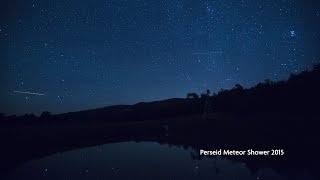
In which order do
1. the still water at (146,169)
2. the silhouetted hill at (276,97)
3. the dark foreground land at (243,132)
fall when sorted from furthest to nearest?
the silhouetted hill at (276,97) → the dark foreground land at (243,132) → the still water at (146,169)

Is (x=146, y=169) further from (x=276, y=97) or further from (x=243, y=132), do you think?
(x=276, y=97)

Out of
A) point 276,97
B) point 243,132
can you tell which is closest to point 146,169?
point 243,132

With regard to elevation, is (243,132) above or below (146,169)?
above

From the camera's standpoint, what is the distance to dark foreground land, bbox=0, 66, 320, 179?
14.5m

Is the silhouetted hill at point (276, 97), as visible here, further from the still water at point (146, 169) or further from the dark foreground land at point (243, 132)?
the still water at point (146, 169)

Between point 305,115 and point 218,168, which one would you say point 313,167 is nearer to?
point 218,168

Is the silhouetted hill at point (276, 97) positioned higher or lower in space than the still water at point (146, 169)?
higher

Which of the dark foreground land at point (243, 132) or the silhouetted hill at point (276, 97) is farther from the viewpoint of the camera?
the silhouetted hill at point (276, 97)

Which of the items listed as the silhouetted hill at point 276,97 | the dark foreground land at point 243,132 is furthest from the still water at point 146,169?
the silhouetted hill at point 276,97

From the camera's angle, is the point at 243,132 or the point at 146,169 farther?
the point at 243,132

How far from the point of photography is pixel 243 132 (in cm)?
2133

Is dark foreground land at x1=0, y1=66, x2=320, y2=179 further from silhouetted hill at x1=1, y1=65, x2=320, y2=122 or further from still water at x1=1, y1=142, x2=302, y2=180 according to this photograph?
still water at x1=1, y1=142, x2=302, y2=180

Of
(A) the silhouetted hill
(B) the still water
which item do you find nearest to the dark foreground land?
(A) the silhouetted hill

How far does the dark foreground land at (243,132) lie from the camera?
47.5ft
